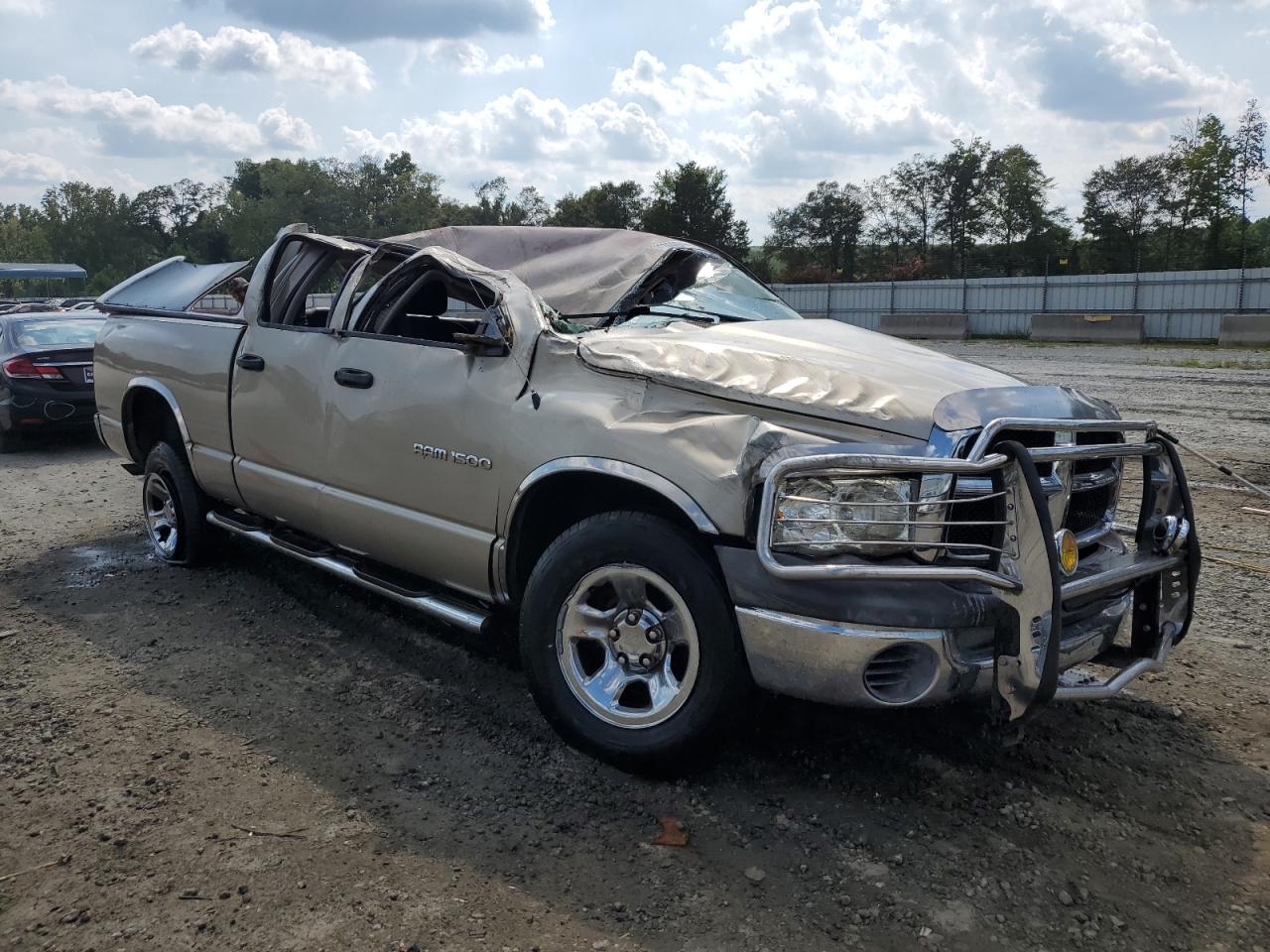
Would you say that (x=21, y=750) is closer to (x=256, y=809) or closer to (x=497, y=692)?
(x=256, y=809)

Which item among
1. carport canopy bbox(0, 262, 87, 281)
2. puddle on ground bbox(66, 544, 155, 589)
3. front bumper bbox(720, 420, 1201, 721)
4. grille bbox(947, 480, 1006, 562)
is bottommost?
puddle on ground bbox(66, 544, 155, 589)

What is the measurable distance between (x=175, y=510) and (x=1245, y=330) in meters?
24.7

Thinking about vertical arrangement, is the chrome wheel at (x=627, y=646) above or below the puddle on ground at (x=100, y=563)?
above

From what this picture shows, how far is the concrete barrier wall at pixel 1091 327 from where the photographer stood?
26.7 m

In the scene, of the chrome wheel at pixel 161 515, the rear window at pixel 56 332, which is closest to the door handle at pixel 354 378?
the chrome wheel at pixel 161 515

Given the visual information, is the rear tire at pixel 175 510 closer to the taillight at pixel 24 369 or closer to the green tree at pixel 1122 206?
the taillight at pixel 24 369

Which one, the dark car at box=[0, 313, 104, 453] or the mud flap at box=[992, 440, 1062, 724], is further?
the dark car at box=[0, 313, 104, 453]

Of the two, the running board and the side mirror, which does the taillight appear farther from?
the side mirror

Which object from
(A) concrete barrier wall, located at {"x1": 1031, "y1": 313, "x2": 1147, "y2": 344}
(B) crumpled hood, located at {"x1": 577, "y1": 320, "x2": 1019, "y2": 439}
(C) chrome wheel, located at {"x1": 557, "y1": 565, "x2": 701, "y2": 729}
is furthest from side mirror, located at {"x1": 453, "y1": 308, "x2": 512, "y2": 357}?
(A) concrete barrier wall, located at {"x1": 1031, "y1": 313, "x2": 1147, "y2": 344}

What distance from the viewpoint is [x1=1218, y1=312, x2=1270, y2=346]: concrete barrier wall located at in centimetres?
2294

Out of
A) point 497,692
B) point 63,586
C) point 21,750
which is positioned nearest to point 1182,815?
point 497,692

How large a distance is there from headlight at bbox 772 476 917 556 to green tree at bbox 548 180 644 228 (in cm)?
6281

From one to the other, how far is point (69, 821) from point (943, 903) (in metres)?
2.64

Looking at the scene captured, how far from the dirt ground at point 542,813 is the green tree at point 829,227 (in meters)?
55.8
